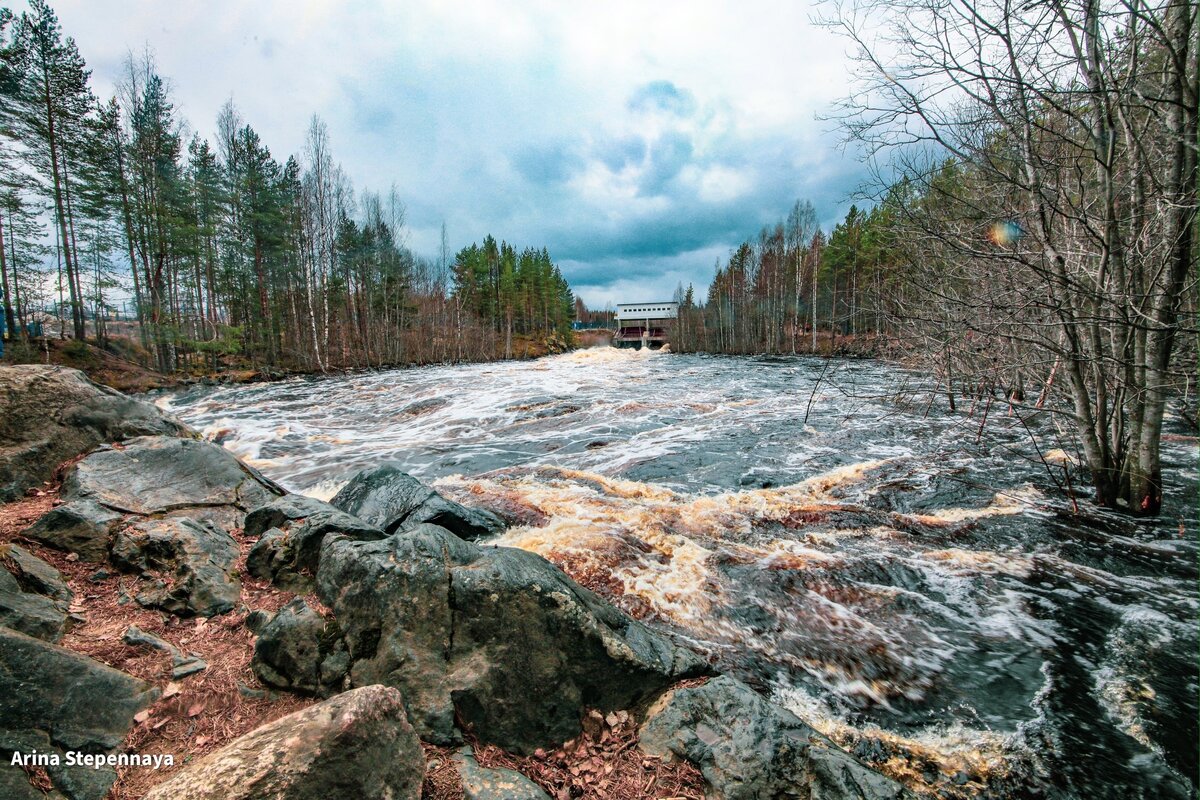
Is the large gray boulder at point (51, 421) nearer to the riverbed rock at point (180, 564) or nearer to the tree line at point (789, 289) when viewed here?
the riverbed rock at point (180, 564)

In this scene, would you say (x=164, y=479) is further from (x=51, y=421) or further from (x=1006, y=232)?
(x=1006, y=232)

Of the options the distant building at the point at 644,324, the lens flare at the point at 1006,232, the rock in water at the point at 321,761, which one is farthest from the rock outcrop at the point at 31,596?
the distant building at the point at 644,324

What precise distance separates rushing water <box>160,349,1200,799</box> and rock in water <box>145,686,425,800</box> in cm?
252

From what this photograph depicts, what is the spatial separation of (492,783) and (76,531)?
12.0ft

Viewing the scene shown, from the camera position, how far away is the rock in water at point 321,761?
153cm

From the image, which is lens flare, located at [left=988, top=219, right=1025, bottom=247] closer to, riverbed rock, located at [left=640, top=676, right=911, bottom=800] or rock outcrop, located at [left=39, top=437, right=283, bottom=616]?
riverbed rock, located at [left=640, top=676, right=911, bottom=800]

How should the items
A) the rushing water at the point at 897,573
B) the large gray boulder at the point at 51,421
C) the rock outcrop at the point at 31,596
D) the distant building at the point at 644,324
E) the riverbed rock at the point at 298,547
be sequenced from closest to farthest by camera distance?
the rock outcrop at the point at 31,596 < the rushing water at the point at 897,573 < the riverbed rock at the point at 298,547 < the large gray boulder at the point at 51,421 < the distant building at the point at 644,324

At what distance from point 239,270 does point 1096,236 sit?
36.1 metres

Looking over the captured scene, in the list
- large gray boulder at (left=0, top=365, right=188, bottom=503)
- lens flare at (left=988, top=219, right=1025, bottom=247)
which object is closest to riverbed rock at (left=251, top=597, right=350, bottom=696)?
large gray boulder at (left=0, top=365, right=188, bottom=503)

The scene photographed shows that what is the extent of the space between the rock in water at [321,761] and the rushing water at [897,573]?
8.26ft

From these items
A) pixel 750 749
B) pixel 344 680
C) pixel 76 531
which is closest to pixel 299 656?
pixel 344 680

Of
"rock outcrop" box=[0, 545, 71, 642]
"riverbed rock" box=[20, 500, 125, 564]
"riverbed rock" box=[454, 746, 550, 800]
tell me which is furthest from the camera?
"riverbed rock" box=[20, 500, 125, 564]

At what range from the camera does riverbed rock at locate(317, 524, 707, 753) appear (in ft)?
8.07

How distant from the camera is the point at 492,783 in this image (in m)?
2.08
